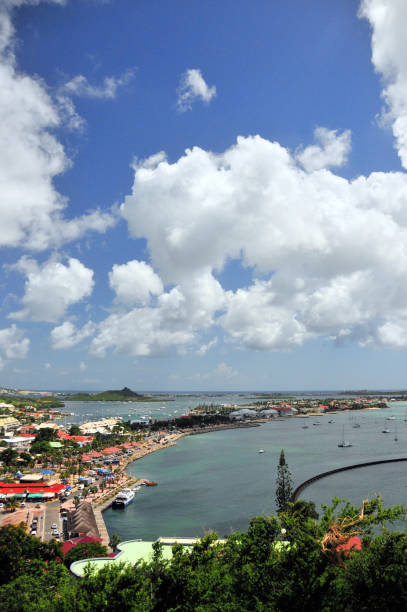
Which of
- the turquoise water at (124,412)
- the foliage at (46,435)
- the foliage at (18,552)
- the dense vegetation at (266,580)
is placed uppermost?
the dense vegetation at (266,580)

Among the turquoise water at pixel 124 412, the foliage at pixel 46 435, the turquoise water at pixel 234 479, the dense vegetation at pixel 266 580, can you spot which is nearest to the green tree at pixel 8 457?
the foliage at pixel 46 435

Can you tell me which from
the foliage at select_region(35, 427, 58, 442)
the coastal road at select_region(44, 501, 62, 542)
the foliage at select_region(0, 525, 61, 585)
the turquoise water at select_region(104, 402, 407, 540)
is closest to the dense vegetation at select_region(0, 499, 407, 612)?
the foliage at select_region(0, 525, 61, 585)

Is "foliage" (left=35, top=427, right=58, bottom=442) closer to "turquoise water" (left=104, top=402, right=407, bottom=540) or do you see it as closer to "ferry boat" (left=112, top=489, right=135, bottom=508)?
"turquoise water" (left=104, top=402, right=407, bottom=540)

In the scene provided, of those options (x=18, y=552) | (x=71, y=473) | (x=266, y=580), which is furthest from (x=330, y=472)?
(x=266, y=580)

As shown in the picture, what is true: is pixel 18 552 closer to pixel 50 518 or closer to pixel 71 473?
pixel 50 518

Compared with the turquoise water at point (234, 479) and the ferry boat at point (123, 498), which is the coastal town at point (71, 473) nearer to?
the ferry boat at point (123, 498)

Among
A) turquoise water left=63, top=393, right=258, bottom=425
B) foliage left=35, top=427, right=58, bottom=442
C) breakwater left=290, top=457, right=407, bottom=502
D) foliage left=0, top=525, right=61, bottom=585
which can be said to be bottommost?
turquoise water left=63, top=393, right=258, bottom=425
